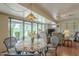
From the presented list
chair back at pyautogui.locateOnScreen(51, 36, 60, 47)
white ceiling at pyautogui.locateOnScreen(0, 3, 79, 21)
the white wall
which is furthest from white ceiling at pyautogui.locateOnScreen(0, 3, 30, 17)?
chair back at pyautogui.locateOnScreen(51, 36, 60, 47)

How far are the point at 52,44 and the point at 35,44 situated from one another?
312 millimetres

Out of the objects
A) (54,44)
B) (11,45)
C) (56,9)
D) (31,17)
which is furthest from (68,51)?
Result: (11,45)

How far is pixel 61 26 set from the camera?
2885 mm

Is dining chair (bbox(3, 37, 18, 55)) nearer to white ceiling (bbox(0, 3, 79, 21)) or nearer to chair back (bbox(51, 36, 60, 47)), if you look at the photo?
white ceiling (bbox(0, 3, 79, 21))

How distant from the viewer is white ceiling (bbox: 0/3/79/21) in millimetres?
2801

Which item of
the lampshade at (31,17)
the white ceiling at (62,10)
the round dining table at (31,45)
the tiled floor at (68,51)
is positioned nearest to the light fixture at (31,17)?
the lampshade at (31,17)

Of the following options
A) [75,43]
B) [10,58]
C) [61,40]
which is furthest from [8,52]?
[75,43]

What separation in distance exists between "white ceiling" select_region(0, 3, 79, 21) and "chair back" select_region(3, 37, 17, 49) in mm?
443

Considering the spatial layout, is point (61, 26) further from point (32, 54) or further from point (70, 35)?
point (32, 54)

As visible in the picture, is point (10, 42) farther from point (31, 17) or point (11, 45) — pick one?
point (31, 17)

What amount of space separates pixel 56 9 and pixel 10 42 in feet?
3.33

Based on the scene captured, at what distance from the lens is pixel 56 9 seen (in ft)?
9.45

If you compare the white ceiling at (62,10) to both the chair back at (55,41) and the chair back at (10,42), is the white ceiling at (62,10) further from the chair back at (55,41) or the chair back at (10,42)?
the chair back at (10,42)

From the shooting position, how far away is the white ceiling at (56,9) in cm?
280
